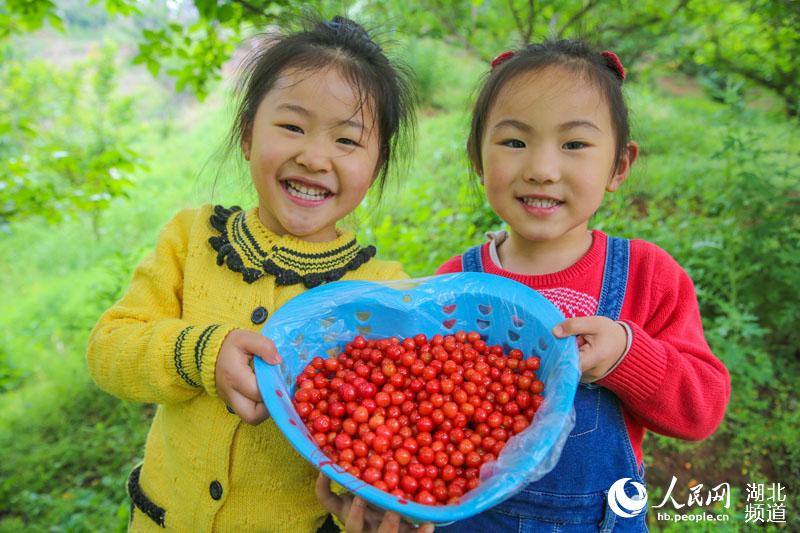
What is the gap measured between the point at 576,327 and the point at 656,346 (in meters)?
0.24

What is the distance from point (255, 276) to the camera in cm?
147

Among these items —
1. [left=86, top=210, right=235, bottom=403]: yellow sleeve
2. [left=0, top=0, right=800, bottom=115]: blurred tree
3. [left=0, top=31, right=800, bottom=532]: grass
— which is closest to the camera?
[left=86, top=210, right=235, bottom=403]: yellow sleeve

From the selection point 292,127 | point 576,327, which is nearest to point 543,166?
point 576,327

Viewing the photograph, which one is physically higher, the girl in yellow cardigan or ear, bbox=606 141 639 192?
ear, bbox=606 141 639 192

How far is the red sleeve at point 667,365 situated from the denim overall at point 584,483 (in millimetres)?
83

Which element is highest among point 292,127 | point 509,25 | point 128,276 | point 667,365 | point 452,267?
point 509,25

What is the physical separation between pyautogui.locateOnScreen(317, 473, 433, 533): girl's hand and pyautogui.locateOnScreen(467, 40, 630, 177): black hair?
3.82 ft

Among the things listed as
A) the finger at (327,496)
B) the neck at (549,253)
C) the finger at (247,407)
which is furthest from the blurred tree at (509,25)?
the finger at (327,496)

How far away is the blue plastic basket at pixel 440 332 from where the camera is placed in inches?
41.0

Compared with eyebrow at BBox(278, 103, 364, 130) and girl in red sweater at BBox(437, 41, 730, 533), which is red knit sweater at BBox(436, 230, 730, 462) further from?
eyebrow at BBox(278, 103, 364, 130)

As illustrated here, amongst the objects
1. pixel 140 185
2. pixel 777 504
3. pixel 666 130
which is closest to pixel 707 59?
pixel 666 130

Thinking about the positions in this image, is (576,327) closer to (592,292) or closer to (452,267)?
(592,292)

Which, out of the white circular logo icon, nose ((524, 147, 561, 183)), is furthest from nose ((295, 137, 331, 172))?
the white circular logo icon

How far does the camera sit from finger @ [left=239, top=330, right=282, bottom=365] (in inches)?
46.8
